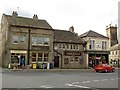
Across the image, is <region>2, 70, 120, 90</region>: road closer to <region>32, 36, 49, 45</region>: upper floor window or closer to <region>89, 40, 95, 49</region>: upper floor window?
<region>32, 36, 49, 45</region>: upper floor window

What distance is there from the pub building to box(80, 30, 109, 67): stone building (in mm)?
A: 1499

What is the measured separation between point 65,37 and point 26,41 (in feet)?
30.3

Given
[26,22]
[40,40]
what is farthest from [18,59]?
[26,22]

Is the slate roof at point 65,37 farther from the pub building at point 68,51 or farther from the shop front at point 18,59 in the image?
the shop front at point 18,59

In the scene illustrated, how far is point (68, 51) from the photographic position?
44406mm

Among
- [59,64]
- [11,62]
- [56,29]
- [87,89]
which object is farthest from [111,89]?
[56,29]

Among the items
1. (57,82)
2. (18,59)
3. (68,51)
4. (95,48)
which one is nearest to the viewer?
(57,82)

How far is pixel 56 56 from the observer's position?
43.4 meters

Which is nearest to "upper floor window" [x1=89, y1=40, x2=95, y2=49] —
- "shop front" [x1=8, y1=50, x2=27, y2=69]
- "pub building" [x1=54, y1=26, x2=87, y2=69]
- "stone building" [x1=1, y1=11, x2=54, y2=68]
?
"pub building" [x1=54, y1=26, x2=87, y2=69]

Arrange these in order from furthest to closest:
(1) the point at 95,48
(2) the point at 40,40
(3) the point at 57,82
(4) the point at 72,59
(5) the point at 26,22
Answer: (1) the point at 95,48 → (4) the point at 72,59 → (5) the point at 26,22 → (2) the point at 40,40 → (3) the point at 57,82

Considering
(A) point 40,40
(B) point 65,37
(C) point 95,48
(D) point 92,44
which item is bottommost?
(C) point 95,48

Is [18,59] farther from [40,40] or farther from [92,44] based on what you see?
[92,44]

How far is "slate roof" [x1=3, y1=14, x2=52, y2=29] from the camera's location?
40.4 metres

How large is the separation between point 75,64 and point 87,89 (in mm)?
31277
